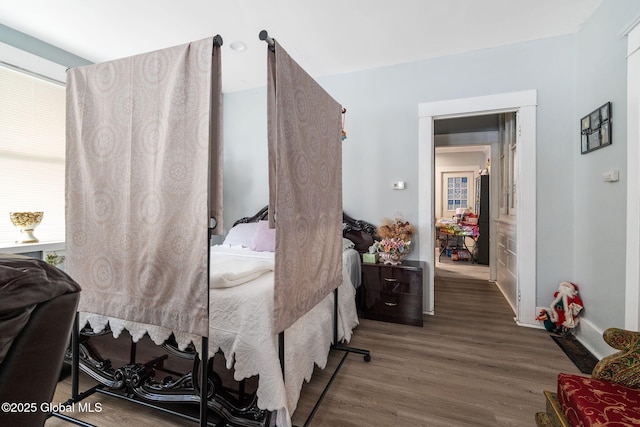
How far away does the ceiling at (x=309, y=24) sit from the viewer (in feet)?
7.67

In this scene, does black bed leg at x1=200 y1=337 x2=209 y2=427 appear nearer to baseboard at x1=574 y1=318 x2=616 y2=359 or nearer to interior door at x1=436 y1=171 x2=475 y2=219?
baseboard at x1=574 y1=318 x2=616 y2=359

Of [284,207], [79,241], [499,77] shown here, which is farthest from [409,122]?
[79,241]

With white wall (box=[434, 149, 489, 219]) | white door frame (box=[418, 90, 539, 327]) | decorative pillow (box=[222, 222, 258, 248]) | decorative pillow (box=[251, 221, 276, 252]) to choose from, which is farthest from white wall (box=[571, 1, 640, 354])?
white wall (box=[434, 149, 489, 219])

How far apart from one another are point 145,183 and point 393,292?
2437mm

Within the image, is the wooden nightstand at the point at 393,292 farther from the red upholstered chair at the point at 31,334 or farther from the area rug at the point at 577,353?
Answer: the red upholstered chair at the point at 31,334

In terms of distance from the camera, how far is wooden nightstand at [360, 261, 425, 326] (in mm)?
2941

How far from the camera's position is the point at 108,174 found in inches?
60.3

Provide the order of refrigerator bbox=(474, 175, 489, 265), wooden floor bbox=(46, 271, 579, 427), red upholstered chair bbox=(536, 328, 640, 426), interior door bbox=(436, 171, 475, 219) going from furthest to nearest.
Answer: interior door bbox=(436, 171, 475, 219) → refrigerator bbox=(474, 175, 489, 265) → wooden floor bbox=(46, 271, 579, 427) → red upholstered chair bbox=(536, 328, 640, 426)

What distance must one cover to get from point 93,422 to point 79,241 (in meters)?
0.99

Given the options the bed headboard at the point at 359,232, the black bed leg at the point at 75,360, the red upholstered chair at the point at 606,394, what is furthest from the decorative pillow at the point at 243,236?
the red upholstered chair at the point at 606,394

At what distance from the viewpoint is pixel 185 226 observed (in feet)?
4.41

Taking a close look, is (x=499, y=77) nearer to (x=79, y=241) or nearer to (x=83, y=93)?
(x=83, y=93)

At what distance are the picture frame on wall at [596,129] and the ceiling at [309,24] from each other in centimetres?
87

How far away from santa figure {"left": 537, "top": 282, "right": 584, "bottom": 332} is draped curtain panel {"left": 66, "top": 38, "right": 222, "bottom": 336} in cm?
295
